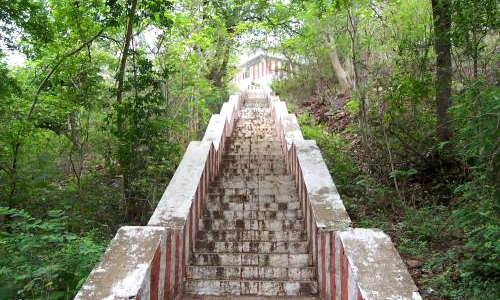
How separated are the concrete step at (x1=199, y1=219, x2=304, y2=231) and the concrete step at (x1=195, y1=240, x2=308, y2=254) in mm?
446

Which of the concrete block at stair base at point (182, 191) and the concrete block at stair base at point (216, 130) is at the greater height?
the concrete block at stair base at point (216, 130)

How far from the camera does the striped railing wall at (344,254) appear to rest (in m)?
3.19

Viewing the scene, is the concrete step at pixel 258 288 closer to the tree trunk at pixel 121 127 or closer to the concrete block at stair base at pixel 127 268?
the concrete block at stair base at pixel 127 268

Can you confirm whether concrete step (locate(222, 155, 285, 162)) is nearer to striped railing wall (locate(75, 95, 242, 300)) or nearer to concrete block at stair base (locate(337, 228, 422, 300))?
striped railing wall (locate(75, 95, 242, 300))

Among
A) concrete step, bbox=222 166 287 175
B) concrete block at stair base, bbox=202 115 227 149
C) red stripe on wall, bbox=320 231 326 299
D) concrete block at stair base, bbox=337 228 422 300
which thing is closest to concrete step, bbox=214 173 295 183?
concrete step, bbox=222 166 287 175

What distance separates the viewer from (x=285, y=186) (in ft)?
22.9

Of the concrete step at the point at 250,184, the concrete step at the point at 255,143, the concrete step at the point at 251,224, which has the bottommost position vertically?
the concrete step at the point at 251,224

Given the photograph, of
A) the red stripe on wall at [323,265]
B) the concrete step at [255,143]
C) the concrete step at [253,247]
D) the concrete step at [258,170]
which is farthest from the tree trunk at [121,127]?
the concrete step at [255,143]

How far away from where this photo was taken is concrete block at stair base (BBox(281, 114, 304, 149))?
8697 mm

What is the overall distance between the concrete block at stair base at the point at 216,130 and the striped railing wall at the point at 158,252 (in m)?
2.40

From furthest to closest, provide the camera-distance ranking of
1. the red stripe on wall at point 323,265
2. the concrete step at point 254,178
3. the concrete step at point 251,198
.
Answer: the concrete step at point 254,178 < the concrete step at point 251,198 < the red stripe on wall at point 323,265

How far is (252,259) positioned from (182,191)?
1219 mm

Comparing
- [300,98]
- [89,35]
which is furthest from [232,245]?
[300,98]

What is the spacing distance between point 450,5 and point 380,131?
2.32 meters
